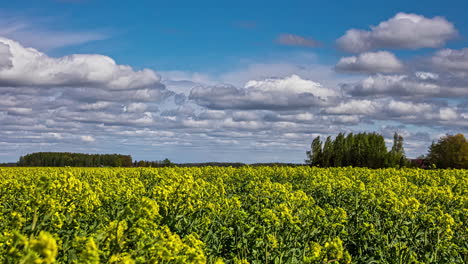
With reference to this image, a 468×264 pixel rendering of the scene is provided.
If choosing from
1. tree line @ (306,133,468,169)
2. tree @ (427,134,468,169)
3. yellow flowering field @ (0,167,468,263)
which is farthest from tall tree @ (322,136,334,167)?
yellow flowering field @ (0,167,468,263)

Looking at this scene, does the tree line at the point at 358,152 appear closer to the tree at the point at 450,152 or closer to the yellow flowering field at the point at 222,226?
the tree at the point at 450,152

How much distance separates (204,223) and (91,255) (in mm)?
4030

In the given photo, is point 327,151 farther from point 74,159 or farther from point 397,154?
point 74,159

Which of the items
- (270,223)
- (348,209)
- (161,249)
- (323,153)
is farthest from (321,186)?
(323,153)

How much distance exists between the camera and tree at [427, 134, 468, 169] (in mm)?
74562

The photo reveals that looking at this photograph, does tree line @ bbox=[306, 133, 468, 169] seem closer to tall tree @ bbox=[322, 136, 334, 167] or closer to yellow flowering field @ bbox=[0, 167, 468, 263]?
tall tree @ bbox=[322, 136, 334, 167]

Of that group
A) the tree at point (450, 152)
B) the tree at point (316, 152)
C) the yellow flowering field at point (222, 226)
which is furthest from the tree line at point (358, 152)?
the yellow flowering field at point (222, 226)

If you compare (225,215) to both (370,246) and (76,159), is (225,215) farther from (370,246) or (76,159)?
(76,159)

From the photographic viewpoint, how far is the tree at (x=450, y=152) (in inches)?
2936

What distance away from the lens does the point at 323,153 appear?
53.8m

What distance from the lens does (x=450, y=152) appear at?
250ft

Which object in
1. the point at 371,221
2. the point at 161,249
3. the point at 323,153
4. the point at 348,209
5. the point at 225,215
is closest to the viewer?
the point at 161,249

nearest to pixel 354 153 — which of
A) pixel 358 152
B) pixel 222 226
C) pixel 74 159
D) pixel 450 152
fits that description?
pixel 358 152

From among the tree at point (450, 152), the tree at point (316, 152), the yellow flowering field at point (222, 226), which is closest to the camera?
the yellow flowering field at point (222, 226)
